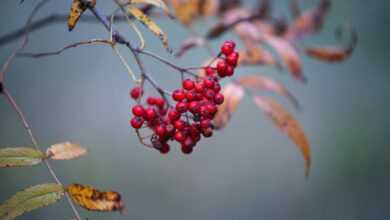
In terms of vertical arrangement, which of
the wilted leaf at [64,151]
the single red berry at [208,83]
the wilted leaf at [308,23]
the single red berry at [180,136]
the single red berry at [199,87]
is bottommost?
the wilted leaf at [64,151]

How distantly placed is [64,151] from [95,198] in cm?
19

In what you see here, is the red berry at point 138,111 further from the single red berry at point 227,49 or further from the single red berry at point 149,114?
the single red berry at point 227,49

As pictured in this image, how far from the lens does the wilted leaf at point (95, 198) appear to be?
0.86 m

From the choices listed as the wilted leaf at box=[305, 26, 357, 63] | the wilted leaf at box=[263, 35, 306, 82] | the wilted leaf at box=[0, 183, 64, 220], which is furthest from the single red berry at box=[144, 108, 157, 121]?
the wilted leaf at box=[305, 26, 357, 63]

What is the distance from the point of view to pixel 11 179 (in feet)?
9.25

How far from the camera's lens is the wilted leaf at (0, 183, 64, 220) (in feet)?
2.75

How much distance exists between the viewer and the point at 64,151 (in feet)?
3.35

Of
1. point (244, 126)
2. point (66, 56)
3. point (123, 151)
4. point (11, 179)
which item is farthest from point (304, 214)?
point (66, 56)

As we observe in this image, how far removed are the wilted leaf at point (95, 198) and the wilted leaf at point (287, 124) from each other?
54 centimetres

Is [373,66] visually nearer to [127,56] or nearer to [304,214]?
[304,214]

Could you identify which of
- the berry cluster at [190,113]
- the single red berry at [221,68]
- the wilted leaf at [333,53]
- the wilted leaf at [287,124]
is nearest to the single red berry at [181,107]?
the berry cluster at [190,113]

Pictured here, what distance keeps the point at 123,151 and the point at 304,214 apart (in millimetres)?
1275

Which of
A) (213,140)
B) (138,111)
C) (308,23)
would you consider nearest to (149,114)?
(138,111)

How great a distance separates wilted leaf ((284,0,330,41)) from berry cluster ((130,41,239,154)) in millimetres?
789
